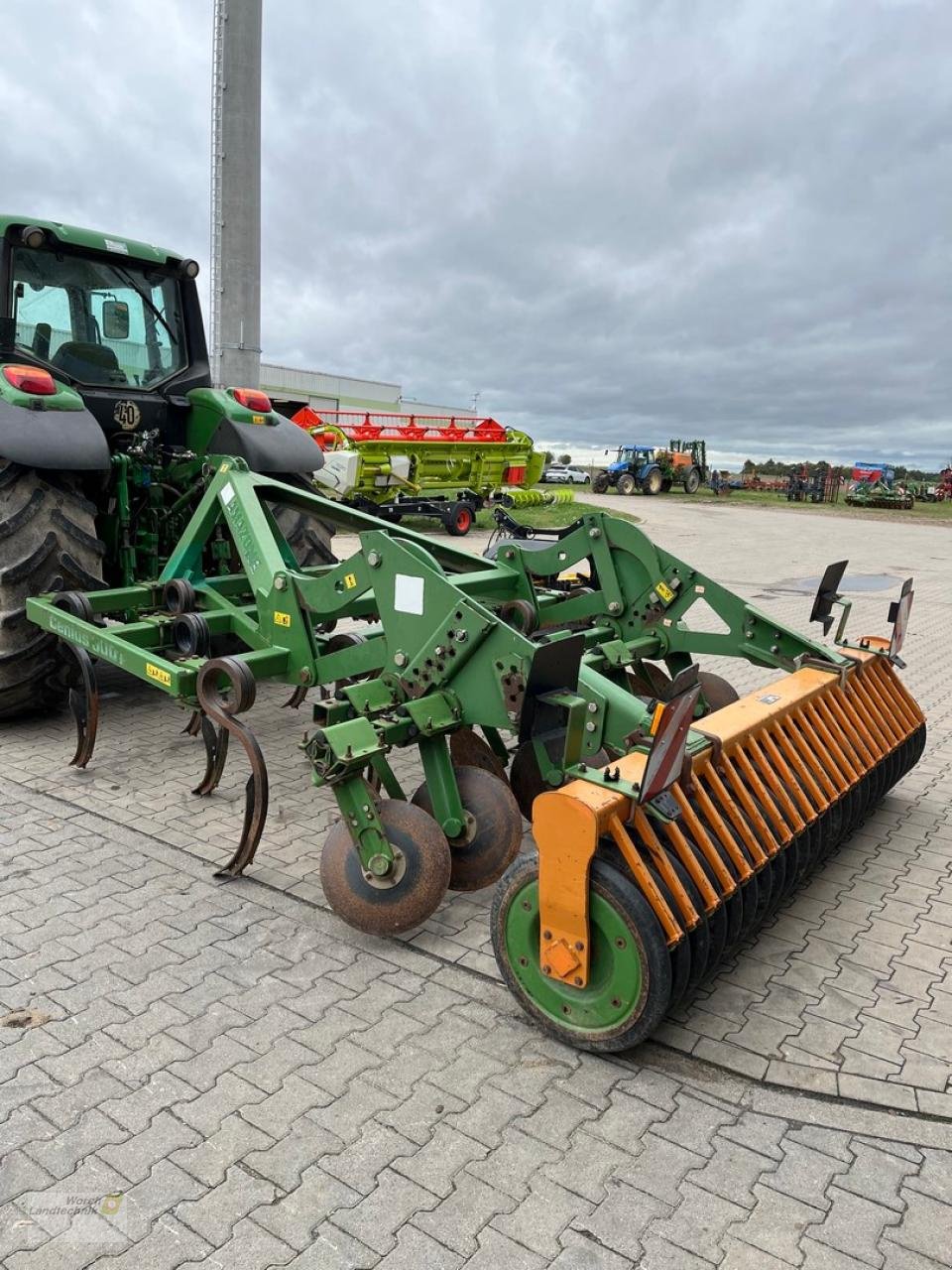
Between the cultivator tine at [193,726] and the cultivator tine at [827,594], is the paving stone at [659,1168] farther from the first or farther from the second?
the cultivator tine at [193,726]

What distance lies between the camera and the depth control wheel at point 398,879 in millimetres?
3111

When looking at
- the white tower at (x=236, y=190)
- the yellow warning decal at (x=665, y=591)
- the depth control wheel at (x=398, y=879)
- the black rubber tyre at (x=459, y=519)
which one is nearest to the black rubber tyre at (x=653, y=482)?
the black rubber tyre at (x=459, y=519)

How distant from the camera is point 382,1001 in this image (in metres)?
2.89

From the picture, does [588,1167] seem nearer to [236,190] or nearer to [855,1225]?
[855,1225]

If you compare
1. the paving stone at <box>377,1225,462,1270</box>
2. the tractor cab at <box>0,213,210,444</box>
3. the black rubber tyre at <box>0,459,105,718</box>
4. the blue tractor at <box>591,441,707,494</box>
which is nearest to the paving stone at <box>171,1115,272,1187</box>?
the paving stone at <box>377,1225,462,1270</box>

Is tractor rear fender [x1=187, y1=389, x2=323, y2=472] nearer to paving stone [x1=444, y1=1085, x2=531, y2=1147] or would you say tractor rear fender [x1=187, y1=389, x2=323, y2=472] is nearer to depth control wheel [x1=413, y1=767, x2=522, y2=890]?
depth control wheel [x1=413, y1=767, x2=522, y2=890]

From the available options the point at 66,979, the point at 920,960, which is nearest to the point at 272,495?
the point at 66,979

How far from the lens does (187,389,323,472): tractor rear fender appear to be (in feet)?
18.9

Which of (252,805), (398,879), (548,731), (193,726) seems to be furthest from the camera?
(193,726)

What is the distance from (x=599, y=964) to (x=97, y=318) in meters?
4.90

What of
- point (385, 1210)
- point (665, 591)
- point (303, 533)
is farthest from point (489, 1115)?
point (303, 533)

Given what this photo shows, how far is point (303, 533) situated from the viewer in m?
6.17

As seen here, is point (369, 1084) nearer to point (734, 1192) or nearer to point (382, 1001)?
point (382, 1001)

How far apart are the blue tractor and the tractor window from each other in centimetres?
2768
